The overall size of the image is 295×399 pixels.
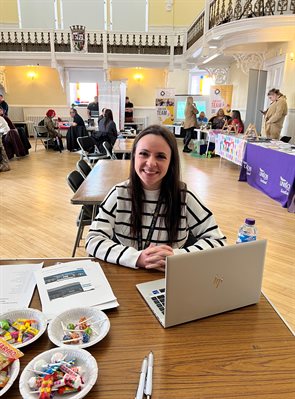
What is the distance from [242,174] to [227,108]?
4.74 m

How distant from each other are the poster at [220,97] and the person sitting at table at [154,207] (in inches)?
361

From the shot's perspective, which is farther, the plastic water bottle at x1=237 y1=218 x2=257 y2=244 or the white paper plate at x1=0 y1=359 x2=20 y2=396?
the plastic water bottle at x1=237 y1=218 x2=257 y2=244

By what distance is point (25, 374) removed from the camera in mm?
697

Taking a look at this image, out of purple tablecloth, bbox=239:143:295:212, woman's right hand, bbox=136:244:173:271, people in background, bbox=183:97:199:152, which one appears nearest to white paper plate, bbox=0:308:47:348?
woman's right hand, bbox=136:244:173:271

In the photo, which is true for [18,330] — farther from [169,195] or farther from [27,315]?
[169,195]

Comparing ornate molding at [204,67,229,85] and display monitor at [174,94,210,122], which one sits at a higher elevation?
ornate molding at [204,67,229,85]

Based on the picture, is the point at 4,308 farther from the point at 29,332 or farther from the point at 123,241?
the point at 123,241

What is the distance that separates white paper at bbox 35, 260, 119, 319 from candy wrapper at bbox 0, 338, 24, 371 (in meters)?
0.15

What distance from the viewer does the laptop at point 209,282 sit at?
2.69ft

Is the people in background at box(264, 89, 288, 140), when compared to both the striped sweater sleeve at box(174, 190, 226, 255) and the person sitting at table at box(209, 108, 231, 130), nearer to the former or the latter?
the person sitting at table at box(209, 108, 231, 130)

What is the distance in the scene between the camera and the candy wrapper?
724 mm

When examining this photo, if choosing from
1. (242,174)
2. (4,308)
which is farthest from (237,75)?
(4,308)

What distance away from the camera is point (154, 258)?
1174 mm

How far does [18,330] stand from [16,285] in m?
0.26
